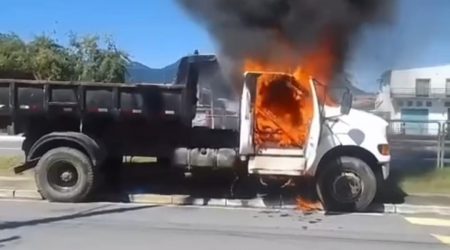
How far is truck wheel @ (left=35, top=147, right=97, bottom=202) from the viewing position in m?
10.9

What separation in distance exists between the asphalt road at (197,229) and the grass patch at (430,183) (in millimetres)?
2198

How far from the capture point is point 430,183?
12891mm

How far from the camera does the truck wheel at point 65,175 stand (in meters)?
10.9

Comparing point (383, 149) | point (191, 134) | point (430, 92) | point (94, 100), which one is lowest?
point (383, 149)

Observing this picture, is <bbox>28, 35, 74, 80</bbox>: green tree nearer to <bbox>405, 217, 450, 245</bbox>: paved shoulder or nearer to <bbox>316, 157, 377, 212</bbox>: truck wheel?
<bbox>316, 157, 377, 212</bbox>: truck wheel

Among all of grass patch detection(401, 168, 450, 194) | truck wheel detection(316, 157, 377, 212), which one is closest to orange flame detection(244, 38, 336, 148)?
truck wheel detection(316, 157, 377, 212)

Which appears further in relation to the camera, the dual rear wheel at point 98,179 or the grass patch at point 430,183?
the grass patch at point 430,183

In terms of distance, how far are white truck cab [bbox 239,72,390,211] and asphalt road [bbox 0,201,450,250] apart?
0.46m

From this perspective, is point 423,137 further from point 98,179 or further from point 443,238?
point 98,179

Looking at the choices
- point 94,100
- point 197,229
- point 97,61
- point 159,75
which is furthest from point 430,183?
point 97,61

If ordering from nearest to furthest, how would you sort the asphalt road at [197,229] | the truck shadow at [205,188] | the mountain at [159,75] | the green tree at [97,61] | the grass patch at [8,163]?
the asphalt road at [197,229] < the truck shadow at [205,188] < the mountain at [159,75] < the grass patch at [8,163] < the green tree at [97,61]

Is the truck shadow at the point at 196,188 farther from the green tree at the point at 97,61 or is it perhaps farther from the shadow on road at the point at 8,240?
the green tree at the point at 97,61

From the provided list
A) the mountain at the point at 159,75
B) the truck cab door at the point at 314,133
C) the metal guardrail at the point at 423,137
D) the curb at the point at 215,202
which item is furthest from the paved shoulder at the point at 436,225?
the mountain at the point at 159,75

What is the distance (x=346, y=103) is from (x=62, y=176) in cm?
443
